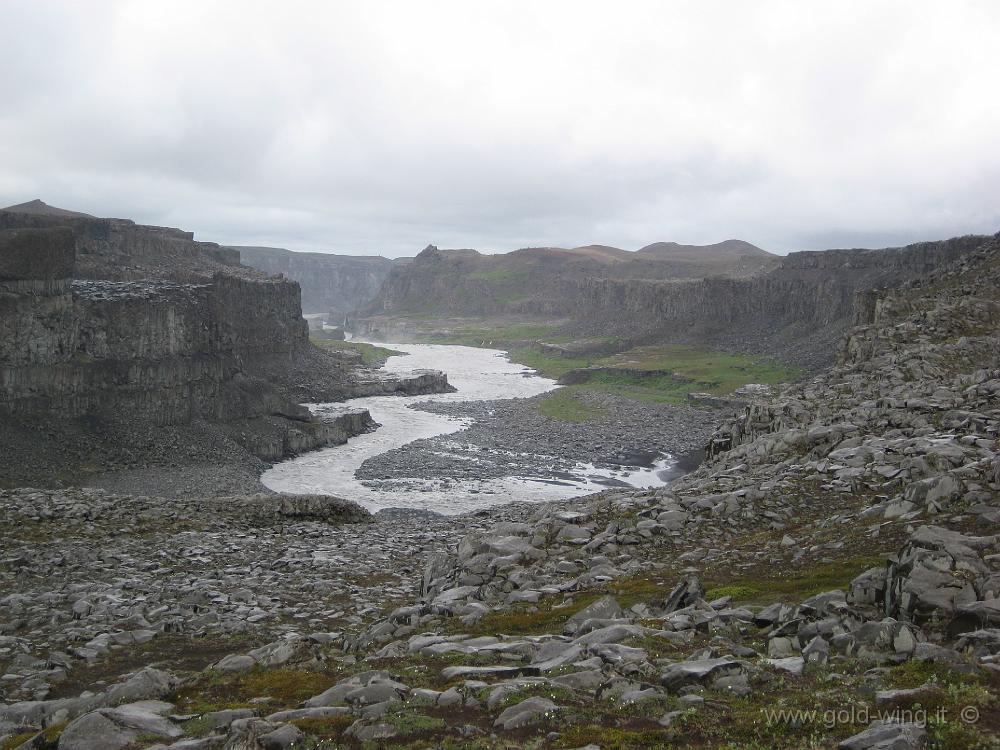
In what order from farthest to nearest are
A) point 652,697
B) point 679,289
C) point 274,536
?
point 679,289 < point 274,536 < point 652,697

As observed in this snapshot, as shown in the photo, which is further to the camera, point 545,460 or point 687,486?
point 545,460

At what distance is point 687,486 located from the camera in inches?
1033

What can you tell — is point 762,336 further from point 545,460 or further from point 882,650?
point 882,650

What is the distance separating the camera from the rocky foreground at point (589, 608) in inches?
393

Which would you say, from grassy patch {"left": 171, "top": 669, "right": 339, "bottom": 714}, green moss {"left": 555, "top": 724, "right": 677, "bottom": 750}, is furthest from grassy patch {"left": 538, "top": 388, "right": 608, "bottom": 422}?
green moss {"left": 555, "top": 724, "right": 677, "bottom": 750}

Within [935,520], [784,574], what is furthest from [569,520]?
[935,520]

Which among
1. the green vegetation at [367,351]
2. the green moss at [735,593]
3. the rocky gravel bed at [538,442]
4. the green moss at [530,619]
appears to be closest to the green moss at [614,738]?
the green moss at [530,619]

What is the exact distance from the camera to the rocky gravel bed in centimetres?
5875

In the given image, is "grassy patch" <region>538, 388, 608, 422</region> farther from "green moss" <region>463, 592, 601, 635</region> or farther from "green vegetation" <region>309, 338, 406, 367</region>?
"green moss" <region>463, 592, 601, 635</region>

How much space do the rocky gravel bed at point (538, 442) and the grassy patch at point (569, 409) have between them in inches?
32.6

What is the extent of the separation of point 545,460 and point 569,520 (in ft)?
123

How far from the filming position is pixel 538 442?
229ft

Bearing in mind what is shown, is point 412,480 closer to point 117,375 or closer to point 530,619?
point 117,375

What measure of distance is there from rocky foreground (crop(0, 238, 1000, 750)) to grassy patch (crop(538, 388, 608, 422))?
149ft
